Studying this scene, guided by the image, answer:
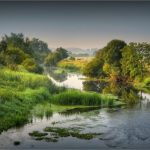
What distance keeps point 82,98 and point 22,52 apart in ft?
3.37

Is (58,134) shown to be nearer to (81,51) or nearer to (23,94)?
(23,94)

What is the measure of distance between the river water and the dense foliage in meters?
0.40

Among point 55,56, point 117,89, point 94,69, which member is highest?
point 55,56

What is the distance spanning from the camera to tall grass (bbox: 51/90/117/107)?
6.77 meters

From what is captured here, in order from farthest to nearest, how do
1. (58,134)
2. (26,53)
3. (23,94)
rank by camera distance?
(26,53) < (23,94) < (58,134)

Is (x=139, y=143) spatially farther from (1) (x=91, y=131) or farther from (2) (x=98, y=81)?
(2) (x=98, y=81)

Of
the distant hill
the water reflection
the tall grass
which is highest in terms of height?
the distant hill

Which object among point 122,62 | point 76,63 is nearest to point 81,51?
point 76,63

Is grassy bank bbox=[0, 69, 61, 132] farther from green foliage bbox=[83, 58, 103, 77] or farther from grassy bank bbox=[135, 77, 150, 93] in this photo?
grassy bank bbox=[135, 77, 150, 93]

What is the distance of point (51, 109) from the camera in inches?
264

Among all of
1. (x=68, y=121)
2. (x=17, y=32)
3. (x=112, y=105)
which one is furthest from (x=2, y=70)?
(x=112, y=105)

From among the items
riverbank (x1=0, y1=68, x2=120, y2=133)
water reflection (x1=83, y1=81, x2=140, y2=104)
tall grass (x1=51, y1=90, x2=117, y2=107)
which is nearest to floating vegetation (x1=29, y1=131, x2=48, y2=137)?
riverbank (x1=0, y1=68, x2=120, y2=133)

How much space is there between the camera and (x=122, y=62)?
6.84 metres

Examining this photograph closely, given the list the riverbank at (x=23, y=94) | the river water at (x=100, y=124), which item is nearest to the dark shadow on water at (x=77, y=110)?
the river water at (x=100, y=124)
